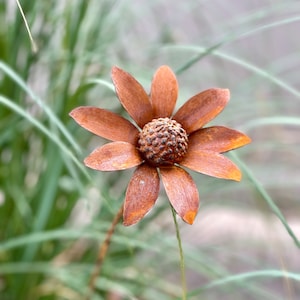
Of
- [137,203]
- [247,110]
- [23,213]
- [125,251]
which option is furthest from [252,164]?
[137,203]

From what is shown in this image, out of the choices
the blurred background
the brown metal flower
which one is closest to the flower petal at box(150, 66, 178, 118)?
the brown metal flower

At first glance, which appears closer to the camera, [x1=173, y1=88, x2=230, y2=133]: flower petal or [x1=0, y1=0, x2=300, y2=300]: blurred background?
[x1=173, y1=88, x2=230, y2=133]: flower petal

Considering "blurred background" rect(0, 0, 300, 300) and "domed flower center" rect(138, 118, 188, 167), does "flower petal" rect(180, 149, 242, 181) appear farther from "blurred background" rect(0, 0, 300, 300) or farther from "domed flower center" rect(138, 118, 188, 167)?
"blurred background" rect(0, 0, 300, 300)

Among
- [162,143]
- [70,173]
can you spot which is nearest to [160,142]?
[162,143]

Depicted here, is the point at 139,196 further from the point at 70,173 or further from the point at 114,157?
the point at 70,173

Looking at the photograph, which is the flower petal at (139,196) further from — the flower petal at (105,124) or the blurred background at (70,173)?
the blurred background at (70,173)

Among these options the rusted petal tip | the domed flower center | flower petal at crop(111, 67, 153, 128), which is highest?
flower petal at crop(111, 67, 153, 128)
